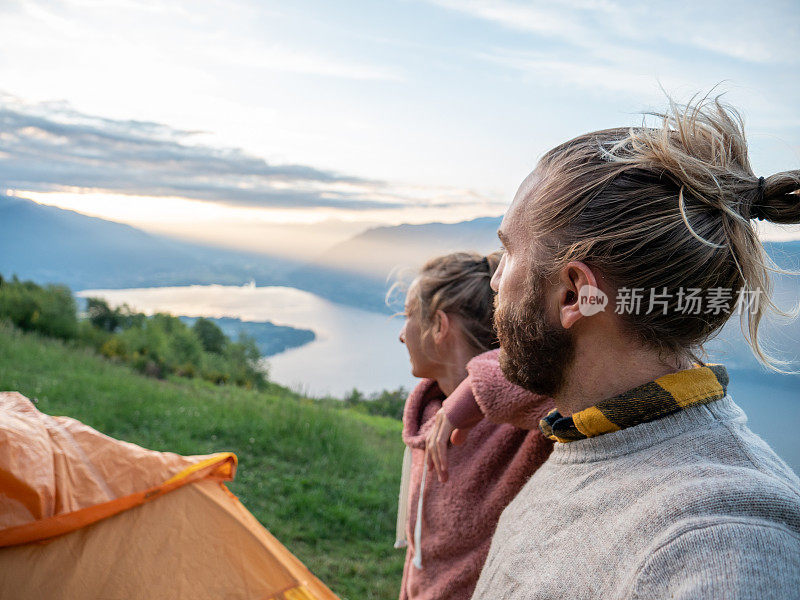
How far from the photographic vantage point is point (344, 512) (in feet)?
14.3

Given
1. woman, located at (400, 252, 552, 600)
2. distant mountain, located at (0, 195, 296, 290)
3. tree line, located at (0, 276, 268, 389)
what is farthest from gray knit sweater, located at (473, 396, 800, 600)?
distant mountain, located at (0, 195, 296, 290)

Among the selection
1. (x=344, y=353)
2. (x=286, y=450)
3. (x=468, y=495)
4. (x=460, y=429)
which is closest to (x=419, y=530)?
(x=468, y=495)

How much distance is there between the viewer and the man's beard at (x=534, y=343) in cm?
110

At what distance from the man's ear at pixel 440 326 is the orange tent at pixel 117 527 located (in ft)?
3.51

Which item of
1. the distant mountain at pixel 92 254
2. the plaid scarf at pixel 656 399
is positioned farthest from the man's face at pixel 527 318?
the distant mountain at pixel 92 254

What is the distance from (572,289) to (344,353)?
13.9 m

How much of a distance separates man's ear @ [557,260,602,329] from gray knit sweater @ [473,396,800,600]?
8.3 inches

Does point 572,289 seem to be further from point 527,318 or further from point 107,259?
point 107,259


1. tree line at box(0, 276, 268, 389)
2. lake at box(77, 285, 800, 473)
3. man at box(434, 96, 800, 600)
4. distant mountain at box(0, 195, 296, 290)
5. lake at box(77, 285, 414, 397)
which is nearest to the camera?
man at box(434, 96, 800, 600)

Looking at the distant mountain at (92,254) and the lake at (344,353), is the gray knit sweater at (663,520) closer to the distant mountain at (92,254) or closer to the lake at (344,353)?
the lake at (344,353)

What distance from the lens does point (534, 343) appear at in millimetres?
1124

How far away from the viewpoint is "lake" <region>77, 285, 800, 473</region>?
1501 mm

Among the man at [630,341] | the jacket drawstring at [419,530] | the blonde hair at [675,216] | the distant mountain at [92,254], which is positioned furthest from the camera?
the distant mountain at [92,254]

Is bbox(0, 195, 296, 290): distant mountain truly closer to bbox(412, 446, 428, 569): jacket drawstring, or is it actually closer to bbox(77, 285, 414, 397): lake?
bbox(77, 285, 414, 397): lake
